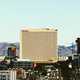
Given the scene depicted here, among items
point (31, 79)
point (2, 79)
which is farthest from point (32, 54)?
point (2, 79)

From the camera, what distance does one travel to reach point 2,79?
6153 cm

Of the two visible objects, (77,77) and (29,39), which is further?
(29,39)

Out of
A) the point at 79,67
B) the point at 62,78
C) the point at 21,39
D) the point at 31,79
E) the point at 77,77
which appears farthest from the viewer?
the point at 21,39

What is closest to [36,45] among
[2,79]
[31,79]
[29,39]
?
[29,39]

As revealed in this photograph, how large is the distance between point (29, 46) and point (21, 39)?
18.6 ft

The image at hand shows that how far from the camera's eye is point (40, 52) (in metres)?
180

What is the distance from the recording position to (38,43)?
185625mm

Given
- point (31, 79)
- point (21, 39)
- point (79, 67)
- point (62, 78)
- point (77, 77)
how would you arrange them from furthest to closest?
point (21, 39) → point (31, 79) → point (79, 67) → point (62, 78) → point (77, 77)

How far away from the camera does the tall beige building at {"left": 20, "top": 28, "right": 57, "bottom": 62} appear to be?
177 m

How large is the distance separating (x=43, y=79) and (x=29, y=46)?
10924 centimetres

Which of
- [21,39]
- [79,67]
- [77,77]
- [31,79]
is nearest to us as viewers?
[77,77]

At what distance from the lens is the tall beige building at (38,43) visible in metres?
177

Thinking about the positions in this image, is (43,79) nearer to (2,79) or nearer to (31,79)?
(31,79)

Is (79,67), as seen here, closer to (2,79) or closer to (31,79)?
(31,79)
